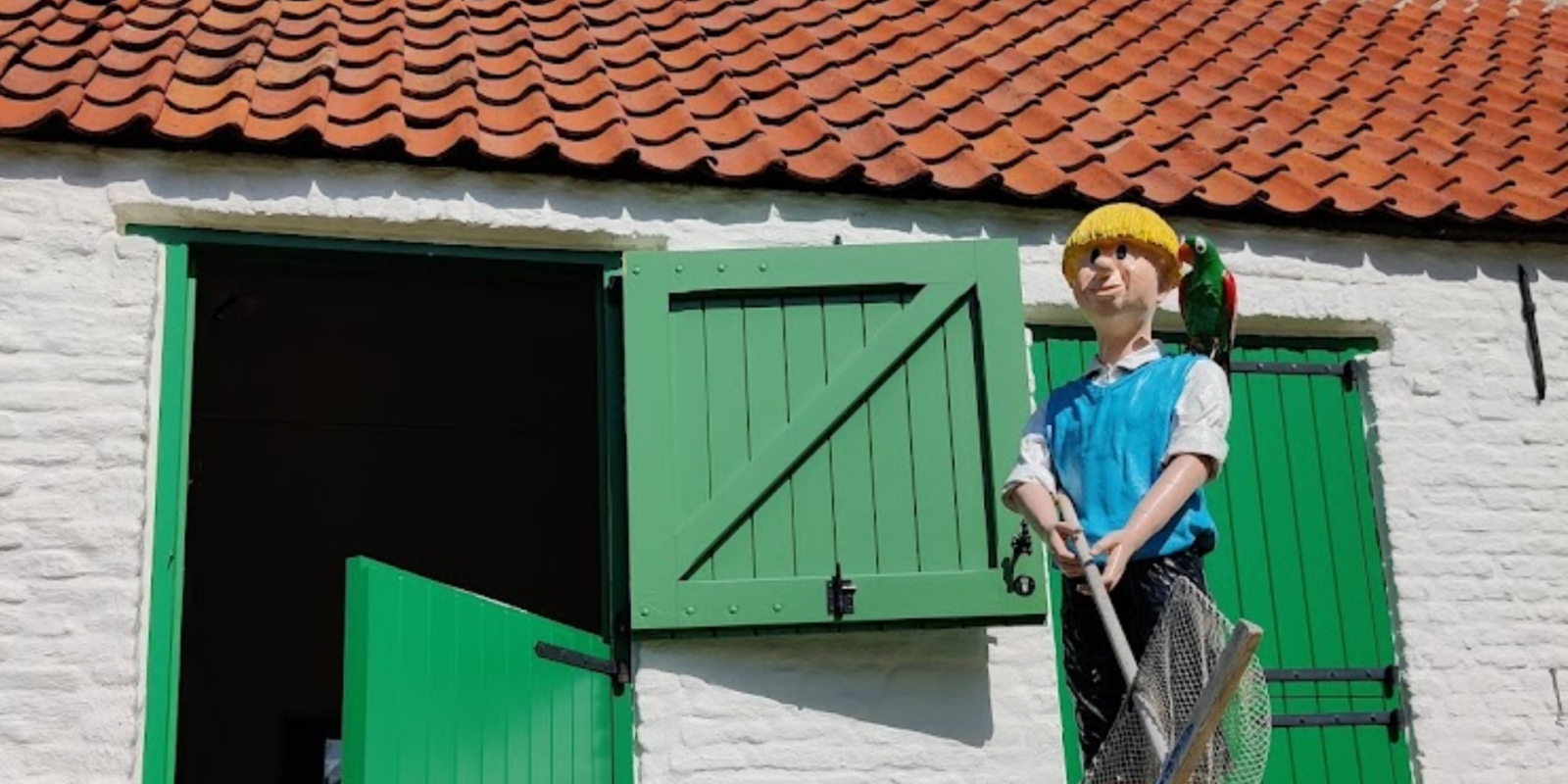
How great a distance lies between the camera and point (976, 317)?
5648mm

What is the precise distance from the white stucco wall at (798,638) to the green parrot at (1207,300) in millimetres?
1374

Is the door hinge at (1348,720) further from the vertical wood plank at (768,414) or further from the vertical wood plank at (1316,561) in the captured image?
the vertical wood plank at (768,414)

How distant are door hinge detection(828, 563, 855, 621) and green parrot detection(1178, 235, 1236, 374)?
1277 mm

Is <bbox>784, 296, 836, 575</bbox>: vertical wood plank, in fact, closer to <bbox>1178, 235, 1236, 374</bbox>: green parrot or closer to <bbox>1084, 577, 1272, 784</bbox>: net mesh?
<bbox>1178, 235, 1236, 374</bbox>: green parrot

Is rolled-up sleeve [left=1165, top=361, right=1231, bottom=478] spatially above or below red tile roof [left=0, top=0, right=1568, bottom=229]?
below

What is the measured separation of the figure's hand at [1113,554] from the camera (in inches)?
153

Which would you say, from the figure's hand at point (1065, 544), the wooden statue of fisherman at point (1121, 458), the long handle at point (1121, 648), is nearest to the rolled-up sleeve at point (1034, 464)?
the wooden statue of fisherman at point (1121, 458)

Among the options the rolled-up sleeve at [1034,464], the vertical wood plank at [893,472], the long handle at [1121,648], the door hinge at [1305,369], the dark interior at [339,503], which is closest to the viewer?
the long handle at [1121,648]

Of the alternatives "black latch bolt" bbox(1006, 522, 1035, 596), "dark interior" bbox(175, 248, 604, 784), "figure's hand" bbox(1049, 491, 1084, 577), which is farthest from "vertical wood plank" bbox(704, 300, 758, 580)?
"dark interior" bbox(175, 248, 604, 784)

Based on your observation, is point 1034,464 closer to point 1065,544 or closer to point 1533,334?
point 1065,544

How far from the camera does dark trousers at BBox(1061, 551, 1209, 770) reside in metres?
4.00

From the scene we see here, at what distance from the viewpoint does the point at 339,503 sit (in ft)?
31.6

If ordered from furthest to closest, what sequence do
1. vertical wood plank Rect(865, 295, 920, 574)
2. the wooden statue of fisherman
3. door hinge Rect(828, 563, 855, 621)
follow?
vertical wood plank Rect(865, 295, 920, 574) → door hinge Rect(828, 563, 855, 621) → the wooden statue of fisherman

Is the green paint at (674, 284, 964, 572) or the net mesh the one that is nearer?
the net mesh
